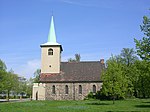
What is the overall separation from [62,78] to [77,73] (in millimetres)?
3650

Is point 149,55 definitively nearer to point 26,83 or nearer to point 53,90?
point 53,90

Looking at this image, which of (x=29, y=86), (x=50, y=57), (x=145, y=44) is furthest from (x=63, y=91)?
(x=29, y=86)

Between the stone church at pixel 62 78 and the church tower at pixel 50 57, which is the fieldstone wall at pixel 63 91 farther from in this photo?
the church tower at pixel 50 57

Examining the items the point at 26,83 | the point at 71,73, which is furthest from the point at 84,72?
the point at 26,83

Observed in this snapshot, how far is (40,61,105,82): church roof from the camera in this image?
5584 cm

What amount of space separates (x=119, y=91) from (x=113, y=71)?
3258mm

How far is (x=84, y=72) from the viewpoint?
57.3 m

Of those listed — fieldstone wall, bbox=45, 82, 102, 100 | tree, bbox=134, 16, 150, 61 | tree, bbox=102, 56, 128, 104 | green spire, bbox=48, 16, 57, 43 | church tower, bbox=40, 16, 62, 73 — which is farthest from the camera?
green spire, bbox=48, 16, 57, 43

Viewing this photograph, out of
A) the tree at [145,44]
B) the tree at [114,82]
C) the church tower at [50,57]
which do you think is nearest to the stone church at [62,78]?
the church tower at [50,57]

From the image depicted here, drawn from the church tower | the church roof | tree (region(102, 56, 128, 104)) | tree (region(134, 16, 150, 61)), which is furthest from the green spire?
tree (region(134, 16, 150, 61))

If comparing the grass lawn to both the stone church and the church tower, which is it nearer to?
the stone church

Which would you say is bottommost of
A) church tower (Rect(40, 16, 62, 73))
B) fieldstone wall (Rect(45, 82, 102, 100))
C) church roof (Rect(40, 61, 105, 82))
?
fieldstone wall (Rect(45, 82, 102, 100))

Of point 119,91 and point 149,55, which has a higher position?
point 149,55

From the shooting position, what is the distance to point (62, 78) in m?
56.3
